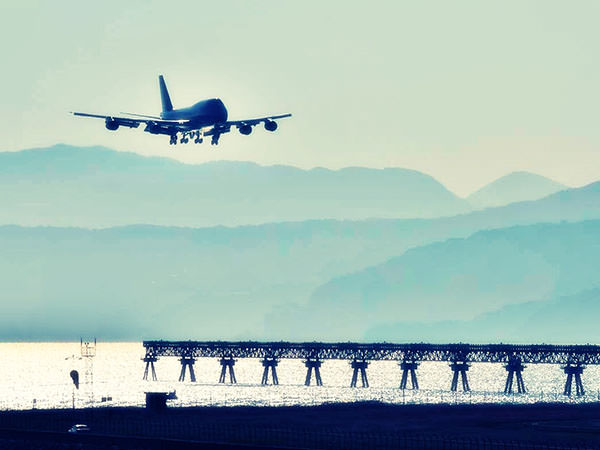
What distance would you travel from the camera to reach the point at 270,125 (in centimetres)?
12950

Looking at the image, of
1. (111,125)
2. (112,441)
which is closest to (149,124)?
(111,125)

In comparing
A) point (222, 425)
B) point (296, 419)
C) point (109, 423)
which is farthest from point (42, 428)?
point (296, 419)

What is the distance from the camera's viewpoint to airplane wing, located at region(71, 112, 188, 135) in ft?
434

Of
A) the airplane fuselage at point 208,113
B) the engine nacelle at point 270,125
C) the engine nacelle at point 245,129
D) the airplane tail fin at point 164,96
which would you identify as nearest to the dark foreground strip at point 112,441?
the engine nacelle at point 270,125

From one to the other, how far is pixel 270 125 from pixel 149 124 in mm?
12770

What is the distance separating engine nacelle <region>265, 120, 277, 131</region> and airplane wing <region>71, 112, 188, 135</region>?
420 inches

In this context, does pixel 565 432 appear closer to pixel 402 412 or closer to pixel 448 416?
pixel 448 416

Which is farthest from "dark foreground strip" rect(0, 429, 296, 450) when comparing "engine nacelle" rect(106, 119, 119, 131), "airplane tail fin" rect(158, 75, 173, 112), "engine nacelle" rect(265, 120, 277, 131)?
"airplane tail fin" rect(158, 75, 173, 112)

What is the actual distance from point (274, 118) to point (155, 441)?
32696 millimetres

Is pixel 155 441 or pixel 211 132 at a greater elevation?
pixel 211 132

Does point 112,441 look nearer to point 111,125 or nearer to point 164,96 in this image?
point 111,125

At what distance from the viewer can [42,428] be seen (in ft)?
441

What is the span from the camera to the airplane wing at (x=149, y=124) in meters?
132

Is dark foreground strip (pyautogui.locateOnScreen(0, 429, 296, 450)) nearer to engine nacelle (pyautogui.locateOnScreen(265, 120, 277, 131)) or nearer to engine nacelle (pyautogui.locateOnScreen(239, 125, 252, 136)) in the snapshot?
engine nacelle (pyautogui.locateOnScreen(265, 120, 277, 131))
